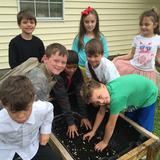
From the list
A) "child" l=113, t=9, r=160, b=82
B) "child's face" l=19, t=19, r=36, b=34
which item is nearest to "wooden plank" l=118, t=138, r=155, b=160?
"child" l=113, t=9, r=160, b=82

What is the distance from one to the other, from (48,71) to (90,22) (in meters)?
1.31

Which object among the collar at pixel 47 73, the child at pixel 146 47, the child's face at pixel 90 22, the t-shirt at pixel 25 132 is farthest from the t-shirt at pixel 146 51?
the t-shirt at pixel 25 132

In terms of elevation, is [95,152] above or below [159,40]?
below

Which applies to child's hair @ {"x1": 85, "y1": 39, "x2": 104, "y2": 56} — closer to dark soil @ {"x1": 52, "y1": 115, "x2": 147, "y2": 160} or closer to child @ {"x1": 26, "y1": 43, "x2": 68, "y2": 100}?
child @ {"x1": 26, "y1": 43, "x2": 68, "y2": 100}

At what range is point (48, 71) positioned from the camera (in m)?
2.02

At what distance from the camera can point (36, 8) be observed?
16.7 feet

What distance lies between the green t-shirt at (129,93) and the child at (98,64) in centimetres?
22

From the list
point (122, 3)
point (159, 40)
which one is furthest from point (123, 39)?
point (159, 40)

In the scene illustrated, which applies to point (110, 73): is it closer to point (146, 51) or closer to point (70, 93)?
point (70, 93)

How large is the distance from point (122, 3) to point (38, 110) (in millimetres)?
5650

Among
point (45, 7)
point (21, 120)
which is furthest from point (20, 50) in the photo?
point (45, 7)

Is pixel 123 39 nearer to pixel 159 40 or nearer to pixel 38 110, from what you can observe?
pixel 159 40

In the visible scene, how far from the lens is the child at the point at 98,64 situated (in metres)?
2.30

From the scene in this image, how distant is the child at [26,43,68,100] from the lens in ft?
6.10
